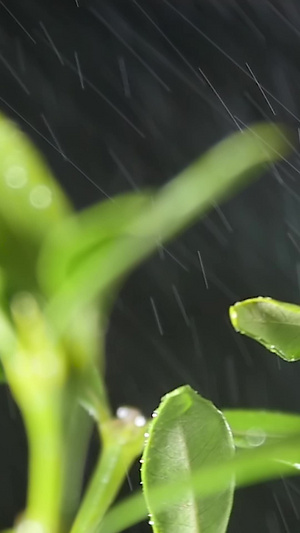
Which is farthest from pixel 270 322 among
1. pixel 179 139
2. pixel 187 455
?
pixel 179 139

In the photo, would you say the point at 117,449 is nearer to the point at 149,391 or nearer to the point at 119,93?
the point at 149,391

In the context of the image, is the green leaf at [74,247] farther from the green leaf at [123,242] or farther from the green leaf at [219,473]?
the green leaf at [219,473]

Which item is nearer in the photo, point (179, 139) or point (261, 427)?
point (261, 427)

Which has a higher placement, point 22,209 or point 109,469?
point 22,209

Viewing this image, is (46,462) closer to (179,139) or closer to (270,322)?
(270,322)

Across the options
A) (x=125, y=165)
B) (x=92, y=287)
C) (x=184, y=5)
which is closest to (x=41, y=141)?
(x=125, y=165)

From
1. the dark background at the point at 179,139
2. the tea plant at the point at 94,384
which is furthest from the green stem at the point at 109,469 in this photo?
the dark background at the point at 179,139

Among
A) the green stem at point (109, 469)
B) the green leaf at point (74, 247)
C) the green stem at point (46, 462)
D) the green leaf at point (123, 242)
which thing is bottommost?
the green stem at point (109, 469)
